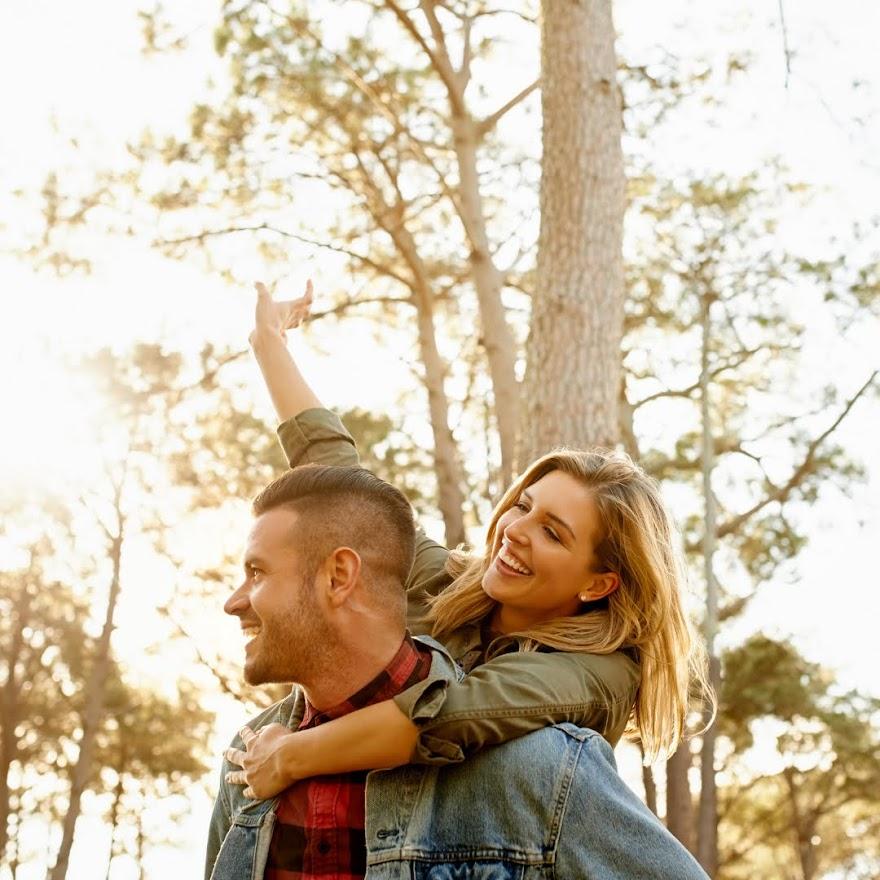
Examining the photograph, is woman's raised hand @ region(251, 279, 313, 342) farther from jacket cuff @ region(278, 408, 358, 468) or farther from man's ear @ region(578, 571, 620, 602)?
man's ear @ region(578, 571, 620, 602)

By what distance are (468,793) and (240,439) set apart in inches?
562

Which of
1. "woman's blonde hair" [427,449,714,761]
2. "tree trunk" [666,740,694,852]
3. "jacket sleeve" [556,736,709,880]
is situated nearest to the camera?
"jacket sleeve" [556,736,709,880]

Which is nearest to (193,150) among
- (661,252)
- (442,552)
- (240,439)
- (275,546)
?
(240,439)

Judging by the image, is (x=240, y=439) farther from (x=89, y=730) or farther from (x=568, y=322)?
(x=568, y=322)

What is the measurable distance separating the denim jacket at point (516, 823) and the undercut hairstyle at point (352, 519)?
8.6 inches

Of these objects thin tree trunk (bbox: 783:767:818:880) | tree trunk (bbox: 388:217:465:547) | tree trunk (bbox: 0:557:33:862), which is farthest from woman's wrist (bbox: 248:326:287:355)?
thin tree trunk (bbox: 783:767:818:880)

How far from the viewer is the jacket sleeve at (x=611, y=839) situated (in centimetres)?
183

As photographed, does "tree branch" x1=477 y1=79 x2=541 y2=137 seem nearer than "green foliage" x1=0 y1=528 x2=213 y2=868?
Yes

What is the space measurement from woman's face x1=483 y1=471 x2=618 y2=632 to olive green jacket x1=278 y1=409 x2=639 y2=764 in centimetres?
10

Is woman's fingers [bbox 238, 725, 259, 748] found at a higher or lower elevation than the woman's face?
Answer: lower

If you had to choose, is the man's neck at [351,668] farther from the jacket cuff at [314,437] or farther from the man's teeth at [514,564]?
the jacket cuff at [314,437]

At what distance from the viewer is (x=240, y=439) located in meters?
16.0

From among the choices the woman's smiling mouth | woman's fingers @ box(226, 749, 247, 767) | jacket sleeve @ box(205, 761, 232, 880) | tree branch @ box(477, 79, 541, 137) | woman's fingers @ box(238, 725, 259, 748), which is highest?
tree branch @ box(477, 79, 541, 137)

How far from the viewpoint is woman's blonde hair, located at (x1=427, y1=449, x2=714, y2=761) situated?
2494 mm
